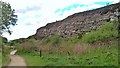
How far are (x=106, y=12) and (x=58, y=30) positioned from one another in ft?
43.7

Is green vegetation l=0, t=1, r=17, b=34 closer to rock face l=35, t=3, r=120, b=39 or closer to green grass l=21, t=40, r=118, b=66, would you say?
rock face l=35, t=3, r=120, b=39

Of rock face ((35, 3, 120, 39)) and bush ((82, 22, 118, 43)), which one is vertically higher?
rock face ((35, 3, 120, 39))

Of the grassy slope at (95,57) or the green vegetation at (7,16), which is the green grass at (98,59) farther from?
the green vegetation at (7,16)

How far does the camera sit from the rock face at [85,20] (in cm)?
3084

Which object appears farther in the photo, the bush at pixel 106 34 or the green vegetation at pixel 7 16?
the green vegetation at pixel 7 16

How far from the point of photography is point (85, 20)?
36500 millimetres

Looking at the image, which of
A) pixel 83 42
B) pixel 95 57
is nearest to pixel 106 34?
pixel 83 42

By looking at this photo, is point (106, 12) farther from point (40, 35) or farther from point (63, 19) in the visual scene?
point (40, 35)

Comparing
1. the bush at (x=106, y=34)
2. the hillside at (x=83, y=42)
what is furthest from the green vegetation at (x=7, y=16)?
the bush at (x=106, y=34)

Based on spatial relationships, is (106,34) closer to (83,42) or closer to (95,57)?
(83,42)

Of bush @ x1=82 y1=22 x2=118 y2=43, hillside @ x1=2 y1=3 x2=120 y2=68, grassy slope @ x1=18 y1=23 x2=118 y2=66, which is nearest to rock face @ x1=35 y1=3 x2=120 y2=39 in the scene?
hillside @ x1=2 y1=3 x2=120 y2=68

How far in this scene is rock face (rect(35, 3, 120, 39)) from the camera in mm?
30844

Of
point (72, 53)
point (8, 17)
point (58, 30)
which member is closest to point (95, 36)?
point (72, 53)

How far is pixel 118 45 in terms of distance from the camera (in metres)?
21.1
